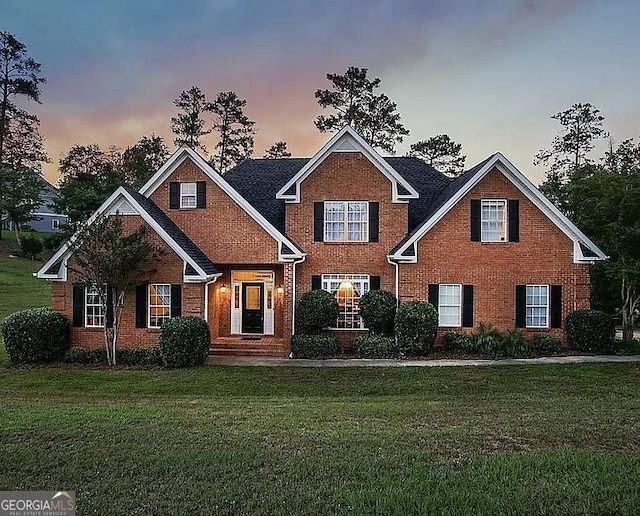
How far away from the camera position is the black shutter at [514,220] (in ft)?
54.2

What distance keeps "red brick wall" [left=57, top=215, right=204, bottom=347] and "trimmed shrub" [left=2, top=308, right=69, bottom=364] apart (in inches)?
30.5

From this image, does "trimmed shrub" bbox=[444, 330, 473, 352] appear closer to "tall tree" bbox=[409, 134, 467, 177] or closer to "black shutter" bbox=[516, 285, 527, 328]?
"black shutter" bbox=[516, 285, 527, 328]

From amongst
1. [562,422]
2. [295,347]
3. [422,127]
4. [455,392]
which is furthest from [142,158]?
[562,422]

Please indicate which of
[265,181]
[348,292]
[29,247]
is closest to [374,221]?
[348,292]

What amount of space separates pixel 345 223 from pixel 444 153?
23004 mm

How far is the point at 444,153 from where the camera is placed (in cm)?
3791

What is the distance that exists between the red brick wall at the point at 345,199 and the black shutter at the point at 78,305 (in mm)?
6956

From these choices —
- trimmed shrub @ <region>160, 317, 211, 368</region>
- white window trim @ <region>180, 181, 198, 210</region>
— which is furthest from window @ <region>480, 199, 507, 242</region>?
white window trim @ <region>180, 181, 198, 210</region>

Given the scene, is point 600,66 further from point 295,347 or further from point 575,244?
point 295,347

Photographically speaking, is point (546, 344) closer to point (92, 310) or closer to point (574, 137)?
point (92, 310)

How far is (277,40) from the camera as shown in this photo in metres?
17.3

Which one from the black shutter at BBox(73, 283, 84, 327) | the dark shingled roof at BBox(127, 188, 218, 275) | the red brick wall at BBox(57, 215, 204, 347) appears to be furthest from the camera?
the dark shingled roof at BBox(127, 188, 218, 275)

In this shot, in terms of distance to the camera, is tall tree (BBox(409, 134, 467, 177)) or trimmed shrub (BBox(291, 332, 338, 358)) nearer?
trimmed shrub (BBox(291, 332, 338, 358))

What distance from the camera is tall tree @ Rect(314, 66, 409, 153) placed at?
37250 millimetres
